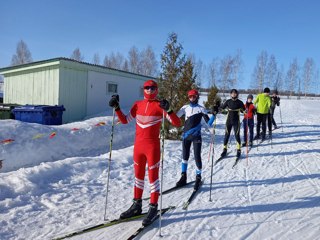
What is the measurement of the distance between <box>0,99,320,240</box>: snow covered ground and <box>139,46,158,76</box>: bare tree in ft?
148

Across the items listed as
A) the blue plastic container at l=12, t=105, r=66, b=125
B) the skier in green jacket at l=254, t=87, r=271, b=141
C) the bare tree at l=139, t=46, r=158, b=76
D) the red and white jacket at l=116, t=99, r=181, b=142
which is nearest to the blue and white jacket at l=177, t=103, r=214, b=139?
the red and white jacket at l=116, t=99, r=181, b=142

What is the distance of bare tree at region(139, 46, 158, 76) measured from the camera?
177ft

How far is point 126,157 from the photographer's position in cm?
853

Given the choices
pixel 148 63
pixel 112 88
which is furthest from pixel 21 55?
pixel 112 88

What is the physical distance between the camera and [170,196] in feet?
18.0

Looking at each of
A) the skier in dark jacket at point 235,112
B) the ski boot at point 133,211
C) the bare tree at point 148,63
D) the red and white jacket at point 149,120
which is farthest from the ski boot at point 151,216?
the bare tree at point 148,63

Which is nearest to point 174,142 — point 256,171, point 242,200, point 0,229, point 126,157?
point 126,157

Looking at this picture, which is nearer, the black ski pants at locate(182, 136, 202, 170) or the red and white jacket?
the red and white jacket

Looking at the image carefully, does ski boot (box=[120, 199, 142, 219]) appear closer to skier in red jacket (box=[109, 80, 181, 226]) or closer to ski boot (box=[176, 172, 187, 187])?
skier in red jacket (box=[109, 80, 181, 226])

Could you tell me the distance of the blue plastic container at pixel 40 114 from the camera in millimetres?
13797

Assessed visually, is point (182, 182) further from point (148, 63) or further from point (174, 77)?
point (148, 63)

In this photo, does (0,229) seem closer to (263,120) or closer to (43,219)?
(43,219)

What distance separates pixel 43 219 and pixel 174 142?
7627mm

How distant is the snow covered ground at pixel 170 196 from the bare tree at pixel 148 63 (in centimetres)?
4517
